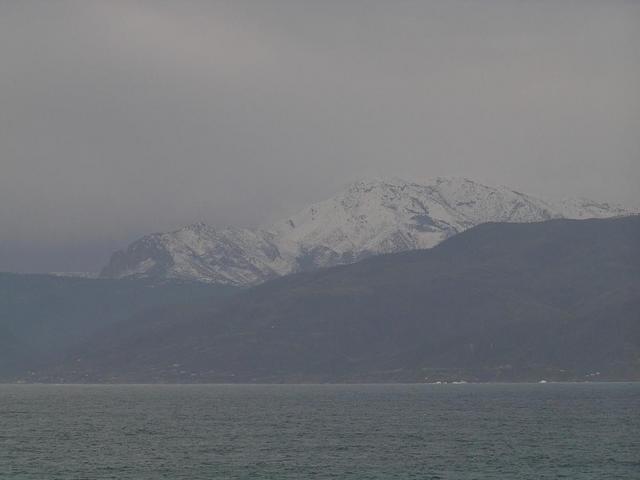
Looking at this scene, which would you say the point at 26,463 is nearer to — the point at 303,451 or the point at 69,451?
the point at 69,451

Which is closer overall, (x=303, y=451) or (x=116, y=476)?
(x=116, y=476)

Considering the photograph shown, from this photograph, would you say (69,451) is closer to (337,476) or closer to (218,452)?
(218,452)

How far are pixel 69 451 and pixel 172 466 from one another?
3211cm

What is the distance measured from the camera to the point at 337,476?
521 feet

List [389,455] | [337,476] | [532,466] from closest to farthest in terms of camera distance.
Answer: [337,476] → [532,466] → [389,455]

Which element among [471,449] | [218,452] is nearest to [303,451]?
[218,452]

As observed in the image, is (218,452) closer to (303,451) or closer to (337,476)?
(303,451)

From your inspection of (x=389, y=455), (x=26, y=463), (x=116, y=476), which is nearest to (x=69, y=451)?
(x=26, y=463)

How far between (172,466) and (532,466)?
5403 centimetres

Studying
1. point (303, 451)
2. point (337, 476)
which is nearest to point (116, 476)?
point (337, 476)

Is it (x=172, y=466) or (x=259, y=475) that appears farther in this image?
(x=172, y=466)

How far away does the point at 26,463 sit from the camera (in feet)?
577

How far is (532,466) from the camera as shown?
6663 inches

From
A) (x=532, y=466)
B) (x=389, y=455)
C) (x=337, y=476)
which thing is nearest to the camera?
(x=337, y=476)
